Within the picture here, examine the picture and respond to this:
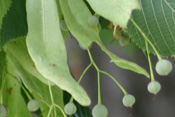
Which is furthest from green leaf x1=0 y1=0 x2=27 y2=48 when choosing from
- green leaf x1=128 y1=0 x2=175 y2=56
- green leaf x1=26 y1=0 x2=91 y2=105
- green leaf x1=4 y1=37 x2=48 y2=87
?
green leaf x1=128 y1=0 x2=175 y2=56

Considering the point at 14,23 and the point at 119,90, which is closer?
the point at 14,23

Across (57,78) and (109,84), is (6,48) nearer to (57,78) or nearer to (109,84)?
(57,78)

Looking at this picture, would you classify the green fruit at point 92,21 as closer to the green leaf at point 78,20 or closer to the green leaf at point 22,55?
the green leaf at point 78,20

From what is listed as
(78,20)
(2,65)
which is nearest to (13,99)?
(2,65)

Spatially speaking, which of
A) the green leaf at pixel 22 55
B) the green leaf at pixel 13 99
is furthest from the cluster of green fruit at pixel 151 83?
the green leaf at pixel 13 99

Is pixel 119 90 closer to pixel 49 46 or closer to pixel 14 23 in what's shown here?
pixel 14 23

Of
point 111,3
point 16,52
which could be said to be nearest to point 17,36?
point 16,52
